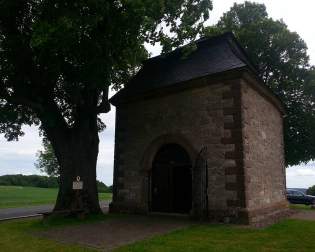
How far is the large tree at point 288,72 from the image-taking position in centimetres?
2372

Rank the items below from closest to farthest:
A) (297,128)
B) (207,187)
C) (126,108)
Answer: (207,187) → (126,108) → (297,128)

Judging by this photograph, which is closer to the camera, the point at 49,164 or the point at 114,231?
the point at 114,231

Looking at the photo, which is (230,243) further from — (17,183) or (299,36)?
(17,183)

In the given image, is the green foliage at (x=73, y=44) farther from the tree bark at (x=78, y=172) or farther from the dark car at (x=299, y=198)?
the dark car at (x=299, y=198)

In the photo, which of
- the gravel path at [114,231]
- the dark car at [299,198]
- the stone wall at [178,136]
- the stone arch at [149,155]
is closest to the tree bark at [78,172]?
the stone wall at [178,136]

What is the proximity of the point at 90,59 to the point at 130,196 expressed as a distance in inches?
234

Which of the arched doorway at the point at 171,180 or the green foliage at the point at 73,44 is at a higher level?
the green foliage at the point at 73,44

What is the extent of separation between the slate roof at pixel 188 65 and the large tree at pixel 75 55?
0.90 metres

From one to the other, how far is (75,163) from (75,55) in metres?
4.31

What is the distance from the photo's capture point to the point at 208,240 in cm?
874

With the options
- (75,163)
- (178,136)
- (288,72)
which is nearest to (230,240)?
(178,136)

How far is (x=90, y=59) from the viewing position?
12609 millimetres

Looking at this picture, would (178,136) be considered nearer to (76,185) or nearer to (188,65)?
(188,65)

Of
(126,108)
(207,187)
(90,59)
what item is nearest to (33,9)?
(90,59)
